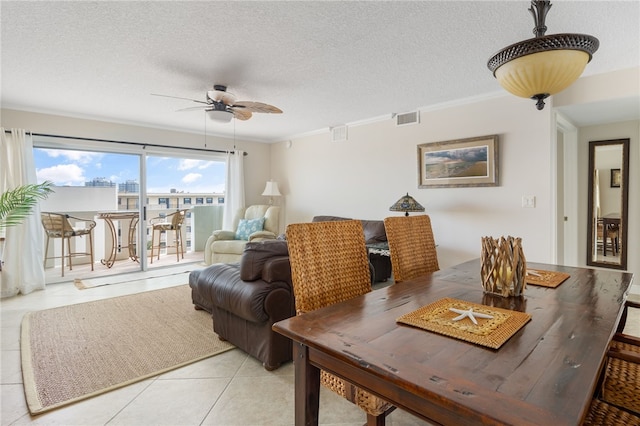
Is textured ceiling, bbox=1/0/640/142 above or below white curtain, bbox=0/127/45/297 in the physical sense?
above

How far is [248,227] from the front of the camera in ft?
17.8

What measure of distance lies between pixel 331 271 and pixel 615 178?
Answer: 4.42 metres

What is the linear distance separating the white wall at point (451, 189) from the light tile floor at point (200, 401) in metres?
2.56

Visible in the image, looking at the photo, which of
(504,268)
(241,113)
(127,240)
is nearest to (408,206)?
(241,113)

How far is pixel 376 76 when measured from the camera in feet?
10.1

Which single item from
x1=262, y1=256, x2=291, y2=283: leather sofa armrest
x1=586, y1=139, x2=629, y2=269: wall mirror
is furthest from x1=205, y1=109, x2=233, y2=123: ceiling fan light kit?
x1=586, y1=139, x2=629, y2=269: wall mirror

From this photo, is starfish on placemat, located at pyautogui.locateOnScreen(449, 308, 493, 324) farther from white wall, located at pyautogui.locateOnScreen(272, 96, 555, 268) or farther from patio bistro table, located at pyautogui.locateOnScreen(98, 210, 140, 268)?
patio bistro table, located at pyautogui.locateOnScreen(98, 210, 140, 268)

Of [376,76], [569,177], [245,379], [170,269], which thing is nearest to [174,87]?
[376,76]

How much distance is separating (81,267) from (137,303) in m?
2.57

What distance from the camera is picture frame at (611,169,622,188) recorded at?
13.1 ft

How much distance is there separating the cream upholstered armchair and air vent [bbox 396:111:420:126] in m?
2.45

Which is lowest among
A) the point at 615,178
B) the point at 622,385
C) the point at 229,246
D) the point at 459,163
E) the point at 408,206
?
the point at 622,385

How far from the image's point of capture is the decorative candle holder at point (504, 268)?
1.39 meters

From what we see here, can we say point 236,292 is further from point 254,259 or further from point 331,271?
point 331,271
